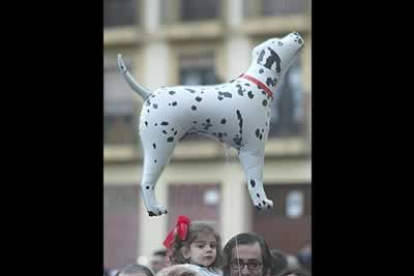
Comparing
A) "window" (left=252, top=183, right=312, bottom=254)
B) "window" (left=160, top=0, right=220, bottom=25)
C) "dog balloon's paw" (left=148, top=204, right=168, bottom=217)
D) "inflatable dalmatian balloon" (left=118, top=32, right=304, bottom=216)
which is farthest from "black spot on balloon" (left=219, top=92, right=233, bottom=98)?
"window" (left=160, top=0, right=220, bottom=25)

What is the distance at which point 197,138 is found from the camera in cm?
322

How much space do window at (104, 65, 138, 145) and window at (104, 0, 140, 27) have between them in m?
0.46

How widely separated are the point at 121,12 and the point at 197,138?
3.65 ft

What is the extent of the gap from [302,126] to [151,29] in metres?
0.87

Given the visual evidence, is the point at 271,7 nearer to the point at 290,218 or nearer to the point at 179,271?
the point at 290,218

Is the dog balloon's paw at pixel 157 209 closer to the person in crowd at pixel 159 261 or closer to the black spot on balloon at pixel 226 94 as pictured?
the person in crowd at pixel 159 261

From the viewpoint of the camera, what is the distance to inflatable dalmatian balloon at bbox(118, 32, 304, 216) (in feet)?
4.40

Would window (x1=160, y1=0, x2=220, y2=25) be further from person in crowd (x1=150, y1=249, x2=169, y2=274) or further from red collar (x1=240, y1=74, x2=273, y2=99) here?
red collar (x1=240, y1=74, x2=273, y2=99)

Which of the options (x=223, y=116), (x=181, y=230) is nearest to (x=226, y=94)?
(x=223, y=116)

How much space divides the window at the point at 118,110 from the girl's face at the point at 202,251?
1599 millimetres
